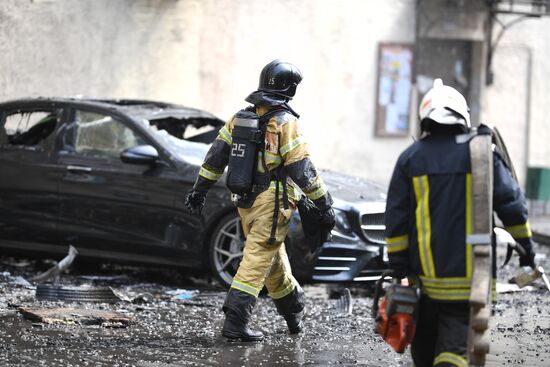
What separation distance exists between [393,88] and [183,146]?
1092 centimetres

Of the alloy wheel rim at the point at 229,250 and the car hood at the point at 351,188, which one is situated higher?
the car hood at the point at 351,188

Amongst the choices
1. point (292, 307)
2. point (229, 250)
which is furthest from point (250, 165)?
point (229, 250)

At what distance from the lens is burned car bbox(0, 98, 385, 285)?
980cm

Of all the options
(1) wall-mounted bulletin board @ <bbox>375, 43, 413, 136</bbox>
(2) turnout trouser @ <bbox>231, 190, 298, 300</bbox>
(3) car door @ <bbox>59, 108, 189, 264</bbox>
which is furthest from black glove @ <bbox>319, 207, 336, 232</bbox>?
(1) wall-mounted bulletin board @ <bbox>375, 43, 413, 136</bbox>

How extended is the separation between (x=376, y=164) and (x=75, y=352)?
14.2 meters

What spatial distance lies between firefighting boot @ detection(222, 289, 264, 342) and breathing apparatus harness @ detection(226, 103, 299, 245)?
38cm

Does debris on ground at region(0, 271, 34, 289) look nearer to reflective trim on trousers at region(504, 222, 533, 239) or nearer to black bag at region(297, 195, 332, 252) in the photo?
black bag at region(297, 195, 332, 252)

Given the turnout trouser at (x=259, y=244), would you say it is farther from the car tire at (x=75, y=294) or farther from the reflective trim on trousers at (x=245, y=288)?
the car tire at (x=75, y=294)

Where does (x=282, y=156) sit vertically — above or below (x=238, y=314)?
above

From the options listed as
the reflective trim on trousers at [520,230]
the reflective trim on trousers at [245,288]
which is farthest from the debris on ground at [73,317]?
the reflective trim on trousers at [520,230]

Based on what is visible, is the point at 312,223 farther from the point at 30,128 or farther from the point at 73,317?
the point at 30,128

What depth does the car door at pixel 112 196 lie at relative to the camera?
33.3 ft

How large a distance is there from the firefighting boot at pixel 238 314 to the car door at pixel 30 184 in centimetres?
327

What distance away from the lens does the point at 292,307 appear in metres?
8.02
